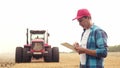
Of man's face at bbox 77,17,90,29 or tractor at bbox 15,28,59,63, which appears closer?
man's face at bbox 77,17,90,29

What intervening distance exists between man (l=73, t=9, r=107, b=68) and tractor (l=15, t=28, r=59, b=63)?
22.8 m

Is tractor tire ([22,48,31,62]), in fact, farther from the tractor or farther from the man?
the man

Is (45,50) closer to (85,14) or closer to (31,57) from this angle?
(31,57)

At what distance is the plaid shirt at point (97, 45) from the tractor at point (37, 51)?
22.9m

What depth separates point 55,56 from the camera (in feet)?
96.7

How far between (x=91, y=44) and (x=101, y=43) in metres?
0.18

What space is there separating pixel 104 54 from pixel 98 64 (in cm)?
19

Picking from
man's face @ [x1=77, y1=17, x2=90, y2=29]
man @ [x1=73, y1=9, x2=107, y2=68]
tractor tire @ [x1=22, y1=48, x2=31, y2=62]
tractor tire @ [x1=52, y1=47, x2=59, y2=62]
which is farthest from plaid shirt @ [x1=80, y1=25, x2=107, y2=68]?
tractor tire @ [x1=22, y1=48, x2=31, y2=62]

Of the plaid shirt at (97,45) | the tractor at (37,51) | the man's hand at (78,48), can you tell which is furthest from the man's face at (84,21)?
the tractor at (37,51)

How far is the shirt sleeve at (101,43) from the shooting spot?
6438mm

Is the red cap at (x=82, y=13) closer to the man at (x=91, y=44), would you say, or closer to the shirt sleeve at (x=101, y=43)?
the man at (x=91, y=44)

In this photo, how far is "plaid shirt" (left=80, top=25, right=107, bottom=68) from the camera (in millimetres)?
6461

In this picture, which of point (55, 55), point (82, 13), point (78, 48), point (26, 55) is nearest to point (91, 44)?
point (78, 48)

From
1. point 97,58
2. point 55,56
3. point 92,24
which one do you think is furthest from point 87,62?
point 55,56
